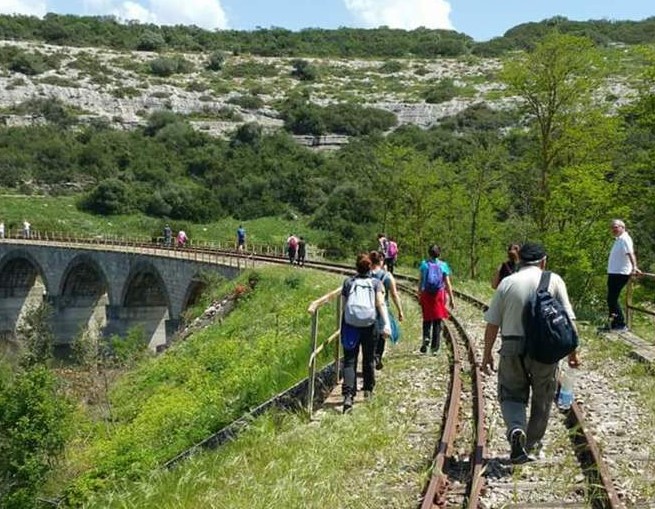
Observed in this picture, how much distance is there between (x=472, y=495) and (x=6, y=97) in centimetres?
11387

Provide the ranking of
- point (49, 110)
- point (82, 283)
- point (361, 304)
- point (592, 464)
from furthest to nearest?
point (49, 110) < point (82, 283) < point (361, 304) < point (592, 464)

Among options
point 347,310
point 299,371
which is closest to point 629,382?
point 347,310

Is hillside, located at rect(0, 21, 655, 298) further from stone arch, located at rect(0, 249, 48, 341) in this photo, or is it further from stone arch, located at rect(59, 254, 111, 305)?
stone arch, located at rect(0, 249, 48, 341)

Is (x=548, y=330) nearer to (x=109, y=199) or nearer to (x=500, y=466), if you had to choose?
(x=500, y=466)

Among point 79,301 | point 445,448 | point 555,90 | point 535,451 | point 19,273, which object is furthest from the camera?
point 19,273

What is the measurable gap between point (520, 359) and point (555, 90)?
21092 millimetres

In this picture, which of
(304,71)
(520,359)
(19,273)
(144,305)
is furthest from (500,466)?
(304,71)

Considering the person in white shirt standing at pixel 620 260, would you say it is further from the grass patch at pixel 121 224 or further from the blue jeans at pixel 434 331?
the grass patch at pixel 121 224

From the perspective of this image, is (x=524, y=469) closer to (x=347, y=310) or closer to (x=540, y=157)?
(x=347, y=310)

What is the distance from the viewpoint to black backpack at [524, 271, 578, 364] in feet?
18.6

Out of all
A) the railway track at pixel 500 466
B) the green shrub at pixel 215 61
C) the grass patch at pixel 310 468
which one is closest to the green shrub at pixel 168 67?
the green shrub at pixel 215 61

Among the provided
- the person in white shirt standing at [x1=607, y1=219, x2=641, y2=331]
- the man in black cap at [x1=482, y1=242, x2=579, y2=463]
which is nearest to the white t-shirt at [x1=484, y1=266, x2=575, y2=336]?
the man in black cap at [x1=482, y1=242, x2=579, y2=463]

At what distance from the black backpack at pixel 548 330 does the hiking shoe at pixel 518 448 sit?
69 cm

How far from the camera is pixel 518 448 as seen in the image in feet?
20.3
